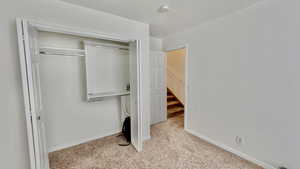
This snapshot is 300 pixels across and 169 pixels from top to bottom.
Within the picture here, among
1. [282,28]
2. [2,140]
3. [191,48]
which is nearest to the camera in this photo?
[2,140]

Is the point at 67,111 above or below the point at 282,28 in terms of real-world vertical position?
below

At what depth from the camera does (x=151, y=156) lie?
6.66 feet

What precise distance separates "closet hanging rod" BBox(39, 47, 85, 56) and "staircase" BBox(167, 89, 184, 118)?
297cm

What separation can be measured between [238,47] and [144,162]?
2372 mm

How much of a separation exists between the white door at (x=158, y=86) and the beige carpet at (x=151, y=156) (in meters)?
0.83


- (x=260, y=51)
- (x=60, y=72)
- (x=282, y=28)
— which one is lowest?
(x=60, y=72)

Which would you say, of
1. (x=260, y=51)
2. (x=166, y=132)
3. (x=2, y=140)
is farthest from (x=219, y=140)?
(x=2, y=140)

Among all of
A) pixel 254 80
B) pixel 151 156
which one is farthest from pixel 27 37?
pixel 254 80

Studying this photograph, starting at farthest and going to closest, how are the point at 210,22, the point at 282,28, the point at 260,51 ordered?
the point at 210,22 < the point at 260,51 < the point at 282,28

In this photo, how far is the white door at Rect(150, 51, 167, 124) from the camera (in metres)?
3.15

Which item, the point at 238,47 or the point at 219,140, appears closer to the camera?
the point at 238,47

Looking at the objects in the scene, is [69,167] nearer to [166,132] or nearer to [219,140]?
[166,132]

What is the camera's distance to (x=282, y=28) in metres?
1.55

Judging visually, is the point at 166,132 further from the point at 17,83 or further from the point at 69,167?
the point at 17,83
